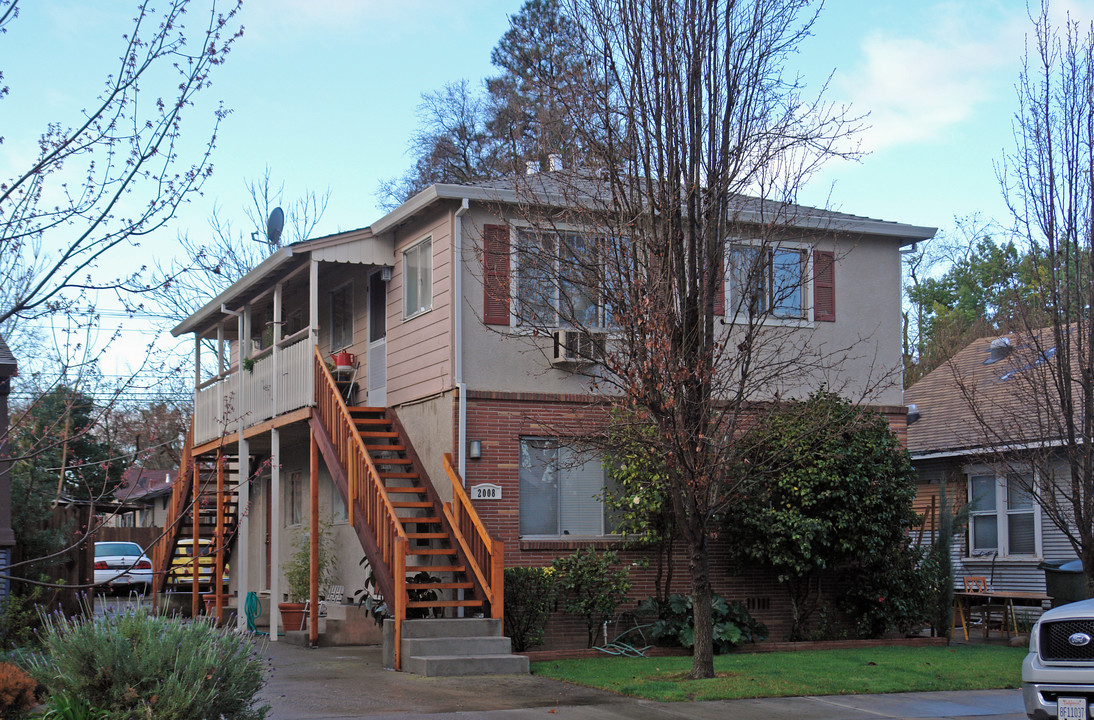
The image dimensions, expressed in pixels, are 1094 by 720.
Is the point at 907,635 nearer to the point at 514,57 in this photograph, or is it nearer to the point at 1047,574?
the point at 1047,574

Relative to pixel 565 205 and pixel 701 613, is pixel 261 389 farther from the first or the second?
pixel 701 613

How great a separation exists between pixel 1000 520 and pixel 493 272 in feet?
37.0

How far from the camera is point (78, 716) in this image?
7.32 metres

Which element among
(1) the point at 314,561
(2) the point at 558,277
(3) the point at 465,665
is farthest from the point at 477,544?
(2) the point at 558,277

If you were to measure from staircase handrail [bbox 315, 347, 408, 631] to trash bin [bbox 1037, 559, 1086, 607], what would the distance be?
30.7 feet

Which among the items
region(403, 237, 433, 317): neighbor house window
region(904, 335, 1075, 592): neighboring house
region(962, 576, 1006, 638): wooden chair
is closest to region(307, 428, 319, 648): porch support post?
region(403, 237, 433, 317): neighbor house window

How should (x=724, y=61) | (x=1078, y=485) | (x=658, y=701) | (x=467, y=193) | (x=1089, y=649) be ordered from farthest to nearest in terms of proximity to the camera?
(x=467, y=193) → (x=1078, y=485) → (x=724, y=61) → (x=658, y=701) → (x=1089, y=649)

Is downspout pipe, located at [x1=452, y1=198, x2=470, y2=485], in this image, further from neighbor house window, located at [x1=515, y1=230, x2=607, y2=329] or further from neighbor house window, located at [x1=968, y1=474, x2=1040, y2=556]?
neighbor house window, located at [x1=968, y1=474, x2=1040, y2=556]

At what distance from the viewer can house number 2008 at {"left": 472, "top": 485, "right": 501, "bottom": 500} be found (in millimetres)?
14820

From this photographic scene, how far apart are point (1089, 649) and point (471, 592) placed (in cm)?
799

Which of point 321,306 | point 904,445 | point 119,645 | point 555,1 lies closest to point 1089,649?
point 119,645

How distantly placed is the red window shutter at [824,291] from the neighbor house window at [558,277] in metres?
3.84

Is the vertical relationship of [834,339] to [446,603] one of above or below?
above

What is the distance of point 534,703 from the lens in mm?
10734
